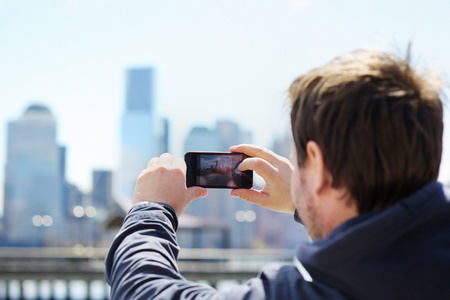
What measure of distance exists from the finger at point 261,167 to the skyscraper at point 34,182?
86.6 metres

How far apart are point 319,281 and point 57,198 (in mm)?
99276

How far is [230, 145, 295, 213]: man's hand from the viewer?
141 centimetres

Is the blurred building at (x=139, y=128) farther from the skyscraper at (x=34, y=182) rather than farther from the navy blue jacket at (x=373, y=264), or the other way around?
the navy blue jacket at (x=373, y=264)

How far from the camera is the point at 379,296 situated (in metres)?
0.86

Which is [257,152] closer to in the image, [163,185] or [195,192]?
[195,192]

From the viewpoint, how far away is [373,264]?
86cm

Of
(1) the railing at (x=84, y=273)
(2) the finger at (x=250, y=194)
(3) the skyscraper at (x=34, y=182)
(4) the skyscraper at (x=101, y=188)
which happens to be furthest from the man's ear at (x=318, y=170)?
(4) the skyscraper at (x=101, y=188)

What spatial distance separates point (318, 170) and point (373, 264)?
7.1 inches

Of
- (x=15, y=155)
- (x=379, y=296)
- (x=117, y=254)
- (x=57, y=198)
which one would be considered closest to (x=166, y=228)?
(x=117, y=254)

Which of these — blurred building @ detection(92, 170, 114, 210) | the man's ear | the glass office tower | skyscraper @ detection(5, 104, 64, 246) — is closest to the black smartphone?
the man's ear

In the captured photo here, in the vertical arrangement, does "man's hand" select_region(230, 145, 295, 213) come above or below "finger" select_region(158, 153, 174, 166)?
below

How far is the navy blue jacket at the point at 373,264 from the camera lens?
2.81ft

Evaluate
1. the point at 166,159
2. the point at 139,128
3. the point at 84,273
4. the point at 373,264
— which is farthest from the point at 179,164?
the point at 139,128

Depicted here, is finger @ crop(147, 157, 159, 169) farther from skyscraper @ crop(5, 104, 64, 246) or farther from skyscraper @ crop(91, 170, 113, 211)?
skyscraper @ crop(91, 170, 113, 211)
